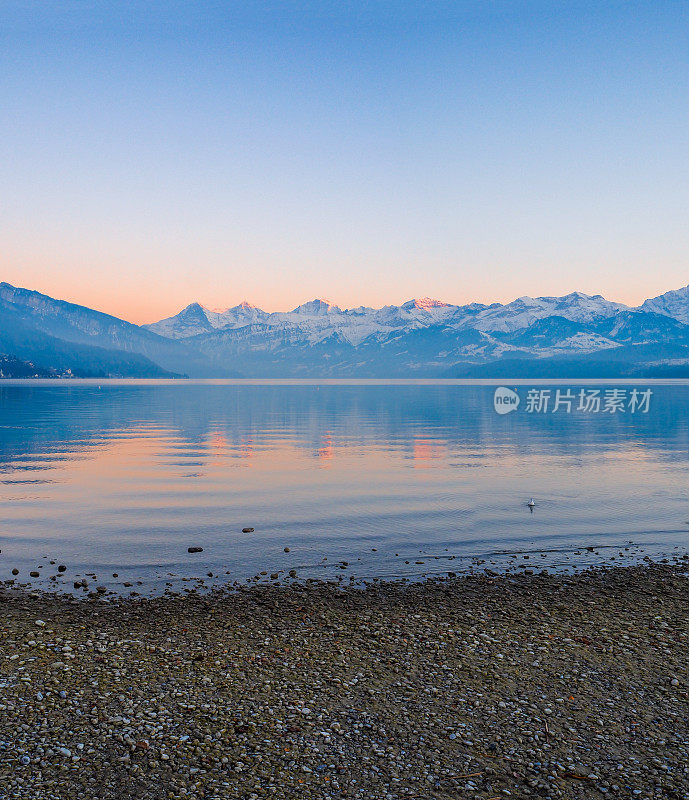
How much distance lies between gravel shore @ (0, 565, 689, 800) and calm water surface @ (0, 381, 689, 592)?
14.1ft

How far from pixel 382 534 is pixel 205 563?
8.49 meters

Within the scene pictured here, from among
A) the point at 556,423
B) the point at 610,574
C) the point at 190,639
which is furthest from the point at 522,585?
the point at 556,423

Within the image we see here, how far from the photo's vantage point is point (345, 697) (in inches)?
508

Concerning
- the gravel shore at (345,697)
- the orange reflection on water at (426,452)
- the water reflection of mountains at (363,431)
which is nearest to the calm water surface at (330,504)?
the orange reflection on water at (426,452)

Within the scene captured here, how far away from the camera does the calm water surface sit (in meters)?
24.2

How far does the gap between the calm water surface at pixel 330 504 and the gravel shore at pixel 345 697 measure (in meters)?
4.31

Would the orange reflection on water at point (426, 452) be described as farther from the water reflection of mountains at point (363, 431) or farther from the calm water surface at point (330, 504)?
the water reflection of mountains at point (363, 431)

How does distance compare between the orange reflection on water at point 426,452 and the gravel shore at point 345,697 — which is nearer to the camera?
the gravel shore at point 345,697

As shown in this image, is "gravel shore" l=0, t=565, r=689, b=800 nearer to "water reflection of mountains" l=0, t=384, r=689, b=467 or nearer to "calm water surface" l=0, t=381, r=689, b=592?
"calm water surface" l=0, t=381, r=689, b=592

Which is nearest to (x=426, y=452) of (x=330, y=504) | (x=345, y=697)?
(x=330, y=504)

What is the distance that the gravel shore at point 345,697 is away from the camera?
10266 millimetres

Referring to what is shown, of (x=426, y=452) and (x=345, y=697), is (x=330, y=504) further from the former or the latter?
(x=426, y=452)

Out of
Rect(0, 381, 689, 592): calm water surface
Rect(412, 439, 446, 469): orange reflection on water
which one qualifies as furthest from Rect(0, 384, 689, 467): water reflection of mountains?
Rect(412, 439, 446, 469): orange reflection on water

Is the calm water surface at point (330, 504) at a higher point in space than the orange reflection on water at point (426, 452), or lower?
higher
